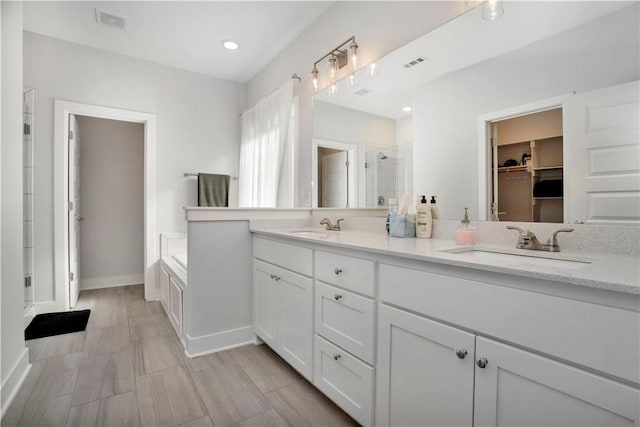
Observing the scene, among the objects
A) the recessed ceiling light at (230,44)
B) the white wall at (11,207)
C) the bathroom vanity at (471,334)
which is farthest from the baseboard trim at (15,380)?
the recessed ceiling light at (230,44)

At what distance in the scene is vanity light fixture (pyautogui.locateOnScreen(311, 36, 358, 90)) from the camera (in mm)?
2196

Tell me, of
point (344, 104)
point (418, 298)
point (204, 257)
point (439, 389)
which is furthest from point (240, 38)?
point (439, 389)

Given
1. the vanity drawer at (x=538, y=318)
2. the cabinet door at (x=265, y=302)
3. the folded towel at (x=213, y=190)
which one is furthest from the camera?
the folded towel at (x=213, y=190)

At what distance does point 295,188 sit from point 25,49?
269cm

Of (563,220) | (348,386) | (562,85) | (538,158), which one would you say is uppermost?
(562,85)

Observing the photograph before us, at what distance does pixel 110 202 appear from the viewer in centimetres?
379

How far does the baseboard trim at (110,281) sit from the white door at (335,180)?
2873 mm

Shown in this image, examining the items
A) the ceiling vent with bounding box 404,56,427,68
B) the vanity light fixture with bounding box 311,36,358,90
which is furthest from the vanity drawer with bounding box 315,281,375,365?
the vanity light fixture with bounding box 311,36,358,90

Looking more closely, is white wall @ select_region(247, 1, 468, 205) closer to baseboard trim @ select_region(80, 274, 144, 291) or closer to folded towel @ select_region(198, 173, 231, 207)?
folded towel @ select_region(198, 173, 231, 207)

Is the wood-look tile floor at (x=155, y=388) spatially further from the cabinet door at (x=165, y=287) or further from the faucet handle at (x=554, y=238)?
the faucet handle at (x=554, y=238)

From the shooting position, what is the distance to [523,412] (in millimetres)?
795

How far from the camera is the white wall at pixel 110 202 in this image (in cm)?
367

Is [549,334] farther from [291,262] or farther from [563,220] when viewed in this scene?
[291,262]

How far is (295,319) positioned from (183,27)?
104 inches
